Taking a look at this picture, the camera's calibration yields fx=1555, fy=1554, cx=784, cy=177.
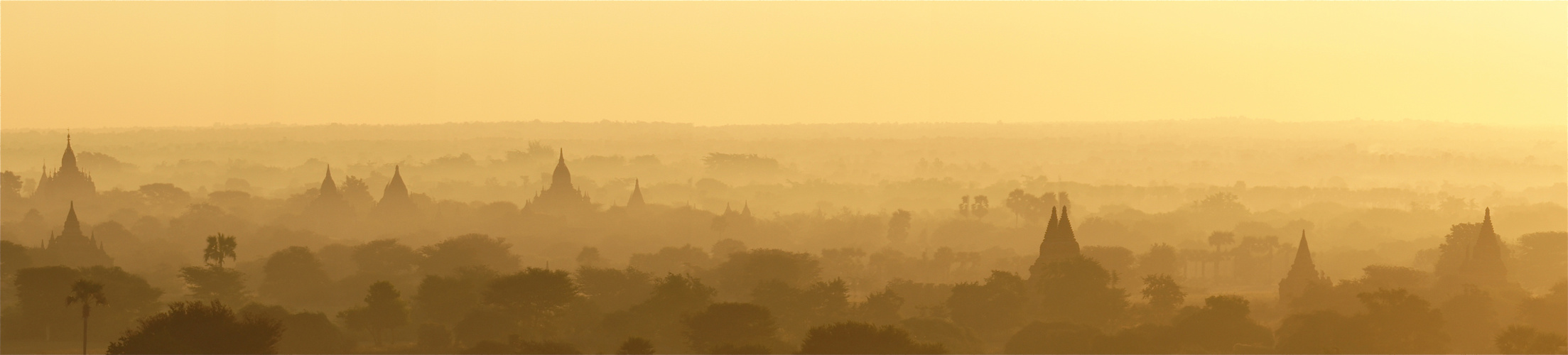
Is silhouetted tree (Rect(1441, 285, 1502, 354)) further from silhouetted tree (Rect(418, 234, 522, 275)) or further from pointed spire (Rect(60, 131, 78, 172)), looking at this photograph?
pointed spire (Rect(60, 131, 78, 172))

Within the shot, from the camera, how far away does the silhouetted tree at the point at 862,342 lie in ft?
212

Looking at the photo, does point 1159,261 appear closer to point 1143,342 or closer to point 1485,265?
point 1485,265

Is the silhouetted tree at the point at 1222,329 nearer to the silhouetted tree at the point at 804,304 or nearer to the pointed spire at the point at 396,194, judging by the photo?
the silhouetted tree at the point at 804,304

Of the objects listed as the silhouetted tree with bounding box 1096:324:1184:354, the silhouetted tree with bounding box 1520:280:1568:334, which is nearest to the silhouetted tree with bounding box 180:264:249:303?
the silhouetted tree with bounding box 1096:324:1184:354

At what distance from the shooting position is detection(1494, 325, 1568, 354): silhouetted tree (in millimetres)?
68688

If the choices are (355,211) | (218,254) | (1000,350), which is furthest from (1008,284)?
(355,211)

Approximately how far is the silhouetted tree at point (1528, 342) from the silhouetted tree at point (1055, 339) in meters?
18.0

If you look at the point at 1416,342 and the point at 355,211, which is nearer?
the point at 1416,342

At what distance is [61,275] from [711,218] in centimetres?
9559

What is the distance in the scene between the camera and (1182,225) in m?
174

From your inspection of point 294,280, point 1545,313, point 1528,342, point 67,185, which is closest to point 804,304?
point 1528,342

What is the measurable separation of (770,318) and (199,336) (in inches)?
1101

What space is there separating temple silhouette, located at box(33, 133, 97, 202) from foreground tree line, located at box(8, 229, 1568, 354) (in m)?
96.2

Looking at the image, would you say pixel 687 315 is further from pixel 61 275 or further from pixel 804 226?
pixel 804 226
